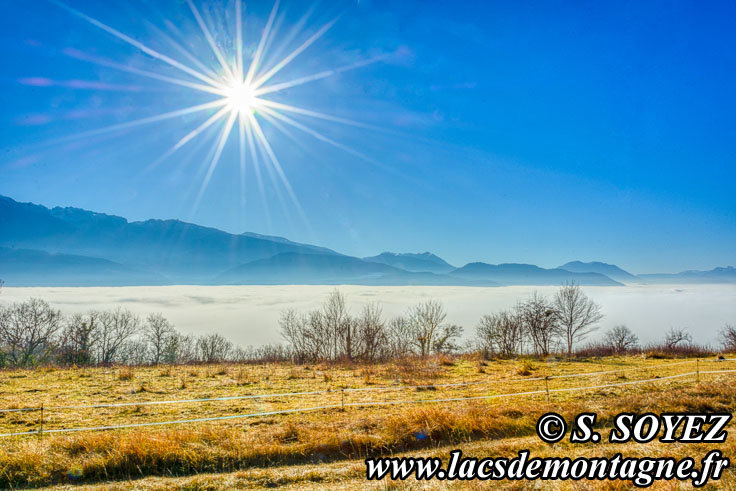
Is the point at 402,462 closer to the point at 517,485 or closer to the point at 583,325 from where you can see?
the point at 517,485

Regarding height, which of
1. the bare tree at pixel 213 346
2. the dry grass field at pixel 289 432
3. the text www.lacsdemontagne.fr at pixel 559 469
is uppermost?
the text www.lacsdemontagne.fr at pixel 559 469

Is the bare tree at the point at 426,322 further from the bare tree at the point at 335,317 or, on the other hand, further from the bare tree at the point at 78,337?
the bare tree at the point at 78,337

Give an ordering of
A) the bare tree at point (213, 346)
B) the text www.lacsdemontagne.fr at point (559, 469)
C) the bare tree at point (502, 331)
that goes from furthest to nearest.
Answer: the bare tree at point (213, 346) < the bare tree at point (502, 331) < the text www.lacsdemontagne.fr at point (559, 469)

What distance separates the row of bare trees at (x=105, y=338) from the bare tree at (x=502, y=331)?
3574 centimetres

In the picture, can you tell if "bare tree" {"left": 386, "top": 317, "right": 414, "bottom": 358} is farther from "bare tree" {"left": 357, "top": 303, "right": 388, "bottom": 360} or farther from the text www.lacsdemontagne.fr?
the text www.lacsdemontagne.fr

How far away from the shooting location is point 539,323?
65.7 metres

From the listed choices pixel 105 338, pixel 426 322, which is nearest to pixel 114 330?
pixel 105 338

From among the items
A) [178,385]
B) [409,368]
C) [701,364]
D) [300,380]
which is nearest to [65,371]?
[178,385]

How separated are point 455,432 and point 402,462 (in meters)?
2.81

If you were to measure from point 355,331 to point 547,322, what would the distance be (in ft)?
113

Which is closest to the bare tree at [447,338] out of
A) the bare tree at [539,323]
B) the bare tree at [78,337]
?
the bare tree at [539,323]

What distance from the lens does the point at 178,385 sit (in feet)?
60.1

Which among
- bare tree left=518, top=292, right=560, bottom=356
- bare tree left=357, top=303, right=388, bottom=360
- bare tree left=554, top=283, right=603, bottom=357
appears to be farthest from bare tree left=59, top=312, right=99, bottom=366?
bare tree left=554, top=283, right=603, bottom=357

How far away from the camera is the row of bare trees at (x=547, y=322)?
65438mm
